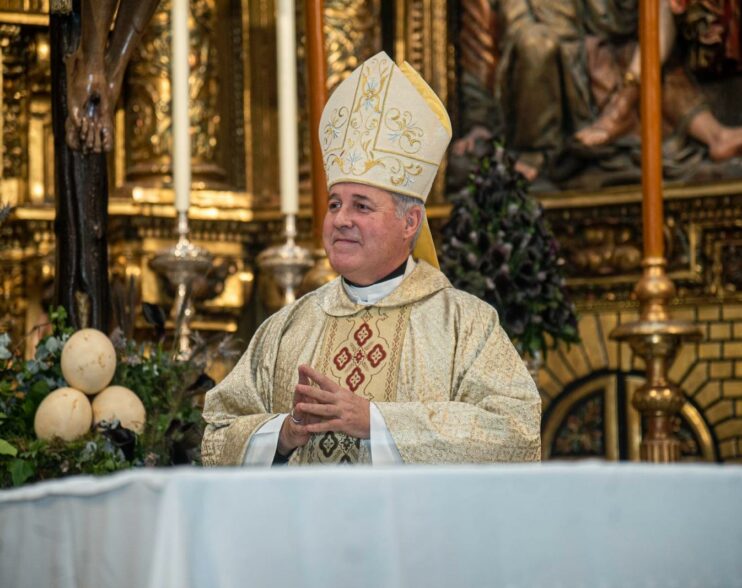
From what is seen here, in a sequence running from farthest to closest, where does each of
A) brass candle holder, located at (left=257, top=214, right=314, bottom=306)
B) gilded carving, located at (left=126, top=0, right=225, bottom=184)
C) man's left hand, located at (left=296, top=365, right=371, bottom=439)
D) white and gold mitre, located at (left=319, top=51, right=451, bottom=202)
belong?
gilded carving, located at (left=126, top=0, right=225, bottom=184), brass candle holder, located at (left=257, top=214, right=314, bottom=306), white and gold mitre, located at (left=319, top=51, right=451, bottom=202), man's left hand, located at (left=296, top=365, right=371, bottom=439)

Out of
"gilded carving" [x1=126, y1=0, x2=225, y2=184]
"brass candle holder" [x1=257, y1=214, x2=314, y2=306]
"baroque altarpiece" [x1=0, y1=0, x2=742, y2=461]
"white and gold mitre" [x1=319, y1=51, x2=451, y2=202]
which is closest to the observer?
"white and gold mitre" [x1=319, y1=51, x2=451, y2=202]

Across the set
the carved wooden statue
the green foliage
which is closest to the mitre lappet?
A: the carved wooden statue

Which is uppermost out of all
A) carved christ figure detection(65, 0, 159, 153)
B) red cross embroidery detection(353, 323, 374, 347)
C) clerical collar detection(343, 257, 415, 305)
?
carved christ figure detection(65, 0, 159, 153)

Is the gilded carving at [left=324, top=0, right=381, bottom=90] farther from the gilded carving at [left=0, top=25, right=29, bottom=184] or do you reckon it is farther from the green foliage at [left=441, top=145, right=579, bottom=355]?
the green foliage at [left=441, top=145, right=579, bottom=355]

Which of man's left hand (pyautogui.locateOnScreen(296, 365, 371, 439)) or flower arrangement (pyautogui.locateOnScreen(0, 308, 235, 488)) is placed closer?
man's left hand (pyautogui.locateOnScreen(296, 365, 371, 439))

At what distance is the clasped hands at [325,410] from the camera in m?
2.42

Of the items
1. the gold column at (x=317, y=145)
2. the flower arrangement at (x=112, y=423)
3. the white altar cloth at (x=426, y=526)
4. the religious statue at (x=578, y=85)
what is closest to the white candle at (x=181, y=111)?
the gold column at (x=317, y=145)

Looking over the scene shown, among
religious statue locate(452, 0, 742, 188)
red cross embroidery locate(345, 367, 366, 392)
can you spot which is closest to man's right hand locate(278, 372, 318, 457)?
red cross embroidery locate(345, 367, 366, 392)

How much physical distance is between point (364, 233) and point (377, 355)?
0.23m

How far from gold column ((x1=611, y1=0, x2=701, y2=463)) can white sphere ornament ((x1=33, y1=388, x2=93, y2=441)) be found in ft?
4.79

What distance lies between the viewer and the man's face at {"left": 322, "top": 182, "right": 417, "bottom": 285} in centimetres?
271

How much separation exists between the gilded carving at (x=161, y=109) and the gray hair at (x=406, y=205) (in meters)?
2.33

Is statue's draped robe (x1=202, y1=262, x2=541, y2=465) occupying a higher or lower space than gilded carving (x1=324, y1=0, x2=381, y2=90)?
lower

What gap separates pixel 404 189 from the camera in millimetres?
2781
